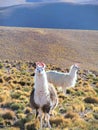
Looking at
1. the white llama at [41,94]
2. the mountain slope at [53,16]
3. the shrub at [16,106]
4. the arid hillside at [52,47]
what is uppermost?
the white llama at [41,94]

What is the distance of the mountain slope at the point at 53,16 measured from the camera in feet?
432

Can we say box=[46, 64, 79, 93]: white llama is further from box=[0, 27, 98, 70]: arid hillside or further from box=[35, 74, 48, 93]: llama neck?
box=[0, 27, 98, 70]: arid hillside

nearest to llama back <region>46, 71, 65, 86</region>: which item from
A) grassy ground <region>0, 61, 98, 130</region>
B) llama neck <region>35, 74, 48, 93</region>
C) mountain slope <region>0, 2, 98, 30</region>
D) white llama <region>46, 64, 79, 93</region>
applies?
white llama <region>46, 64, 79, 93</region>

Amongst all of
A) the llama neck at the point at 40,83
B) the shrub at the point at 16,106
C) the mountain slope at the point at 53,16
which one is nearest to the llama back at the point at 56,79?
the shrub at the point at 16,106

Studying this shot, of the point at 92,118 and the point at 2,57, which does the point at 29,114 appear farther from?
the point at 2,57

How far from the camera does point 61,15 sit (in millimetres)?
144000

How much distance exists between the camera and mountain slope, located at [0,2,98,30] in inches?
5182

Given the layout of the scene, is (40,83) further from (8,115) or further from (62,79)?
(62,79)

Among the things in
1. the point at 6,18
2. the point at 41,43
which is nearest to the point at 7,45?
the point at 41,43

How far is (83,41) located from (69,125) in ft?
160

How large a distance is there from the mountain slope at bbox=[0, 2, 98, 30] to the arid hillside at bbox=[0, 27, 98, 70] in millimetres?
64838

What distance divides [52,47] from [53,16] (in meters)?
88.9

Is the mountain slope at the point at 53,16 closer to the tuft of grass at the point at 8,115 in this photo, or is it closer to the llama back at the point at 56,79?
the llama back at the point at 56,79

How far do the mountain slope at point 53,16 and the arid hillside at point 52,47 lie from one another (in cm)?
6484
